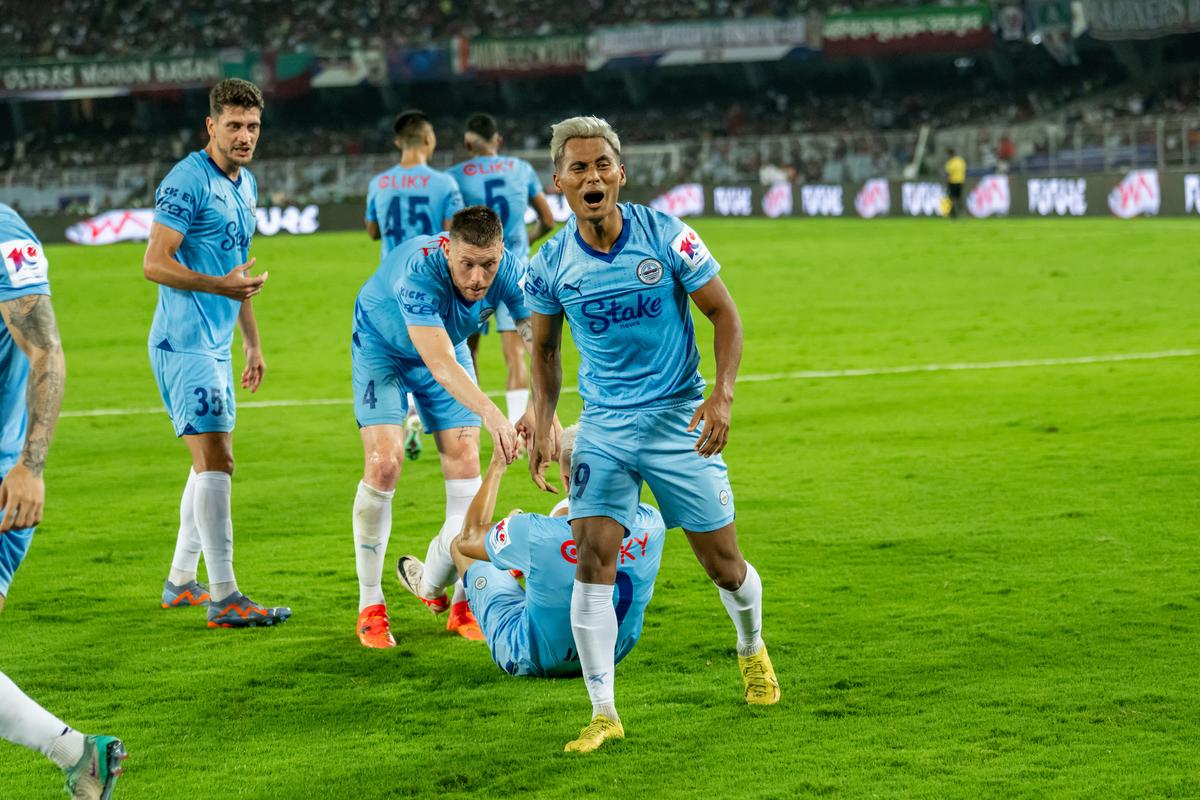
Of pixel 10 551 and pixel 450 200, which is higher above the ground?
pixel 450 200

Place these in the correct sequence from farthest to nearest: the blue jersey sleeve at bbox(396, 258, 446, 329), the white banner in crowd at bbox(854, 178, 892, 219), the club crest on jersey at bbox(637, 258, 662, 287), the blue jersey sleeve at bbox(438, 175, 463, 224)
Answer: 1. the white banner in crowd at bbox(854, 178, 892, 219)
2. the blue jersey sleeve at bbox(438, 175, 463, 224)
3. the blue jersey sleeve at bbox(396, 258, 446, 329)
4. the club crest on jersey at bbox(637, 258, 662, 287)

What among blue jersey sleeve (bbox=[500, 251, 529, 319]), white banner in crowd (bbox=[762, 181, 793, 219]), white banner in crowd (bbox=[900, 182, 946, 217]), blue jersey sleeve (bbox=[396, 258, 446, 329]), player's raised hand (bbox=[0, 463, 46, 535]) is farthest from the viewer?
white banner in crowd (bbox=[762, 181, 793, 219])

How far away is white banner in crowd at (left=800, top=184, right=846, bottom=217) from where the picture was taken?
137 feet

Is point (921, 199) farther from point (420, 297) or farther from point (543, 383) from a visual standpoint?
point (543, 383)

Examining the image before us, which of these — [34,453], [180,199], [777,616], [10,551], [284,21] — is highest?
[284,21]

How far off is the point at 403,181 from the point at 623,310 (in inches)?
264

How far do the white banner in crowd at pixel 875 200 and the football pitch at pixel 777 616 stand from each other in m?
25.3

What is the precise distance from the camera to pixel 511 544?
5.92 metres

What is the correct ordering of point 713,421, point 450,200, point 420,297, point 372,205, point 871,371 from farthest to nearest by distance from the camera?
point 871,371
point 372,205
point 450,200
point 420,297
point 713,421

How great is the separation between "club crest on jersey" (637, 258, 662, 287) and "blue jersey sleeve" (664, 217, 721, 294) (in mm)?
51

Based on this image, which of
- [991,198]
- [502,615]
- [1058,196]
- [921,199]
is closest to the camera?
[502,615]

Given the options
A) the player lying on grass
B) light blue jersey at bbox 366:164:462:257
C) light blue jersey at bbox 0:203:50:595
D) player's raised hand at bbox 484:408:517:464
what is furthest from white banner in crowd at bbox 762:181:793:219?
light blue jersey at bbox 0:203:50:595

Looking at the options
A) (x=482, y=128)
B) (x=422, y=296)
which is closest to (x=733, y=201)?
(x=482, y=128)

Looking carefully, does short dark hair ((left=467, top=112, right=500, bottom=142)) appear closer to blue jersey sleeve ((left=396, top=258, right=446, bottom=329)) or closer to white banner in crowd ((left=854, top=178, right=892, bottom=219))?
blue jersey sleeve ((left=396, top=258, right=446, bottom=329))
